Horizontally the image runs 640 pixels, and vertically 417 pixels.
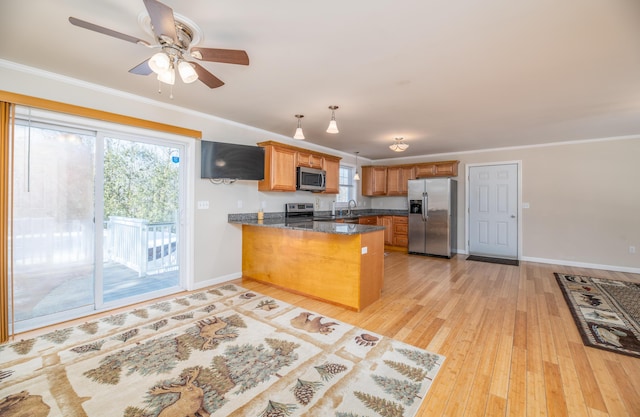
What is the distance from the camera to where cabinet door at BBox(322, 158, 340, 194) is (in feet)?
17.7

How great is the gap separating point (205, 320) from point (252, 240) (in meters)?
1.57

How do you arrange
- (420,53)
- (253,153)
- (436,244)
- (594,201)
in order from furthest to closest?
(436,244) → (594,201) → (253,153) → (420,53)

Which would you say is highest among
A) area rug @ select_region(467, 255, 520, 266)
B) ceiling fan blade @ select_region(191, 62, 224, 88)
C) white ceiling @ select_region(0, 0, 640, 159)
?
white ceiling @ select_region(0, 0, 640, 159)

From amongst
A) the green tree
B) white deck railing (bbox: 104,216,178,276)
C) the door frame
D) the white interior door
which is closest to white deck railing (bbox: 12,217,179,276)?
white deck railing (bbox: 104,216,178,276)

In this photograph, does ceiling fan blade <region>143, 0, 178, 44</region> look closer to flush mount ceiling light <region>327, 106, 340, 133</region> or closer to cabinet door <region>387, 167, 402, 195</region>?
flush mount ceiling light <region>327, 106, 340, 133</region>

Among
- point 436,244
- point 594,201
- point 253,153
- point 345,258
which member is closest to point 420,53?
point 345,258

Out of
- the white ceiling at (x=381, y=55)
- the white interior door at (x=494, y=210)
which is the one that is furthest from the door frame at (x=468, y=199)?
the white ceiling at (x=381, y=55)

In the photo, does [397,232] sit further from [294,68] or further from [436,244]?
[294,68]

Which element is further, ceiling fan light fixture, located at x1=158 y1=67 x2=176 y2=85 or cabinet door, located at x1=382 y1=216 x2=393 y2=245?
cabinet door, located at x1=382 y1=216 x2=393 y2=245

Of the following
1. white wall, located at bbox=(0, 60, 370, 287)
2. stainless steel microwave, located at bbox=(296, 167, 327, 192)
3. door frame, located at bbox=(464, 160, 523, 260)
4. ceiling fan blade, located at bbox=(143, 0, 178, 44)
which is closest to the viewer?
ceiling fan blade, located at bbox=(143, 0, 178, 44)

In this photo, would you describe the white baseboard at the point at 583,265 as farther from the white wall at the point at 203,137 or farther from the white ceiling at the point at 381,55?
the white wall at the point at 203,137

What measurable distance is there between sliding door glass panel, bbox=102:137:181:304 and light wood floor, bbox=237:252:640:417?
1.27 m

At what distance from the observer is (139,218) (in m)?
3.37

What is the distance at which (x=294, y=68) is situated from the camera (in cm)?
244
